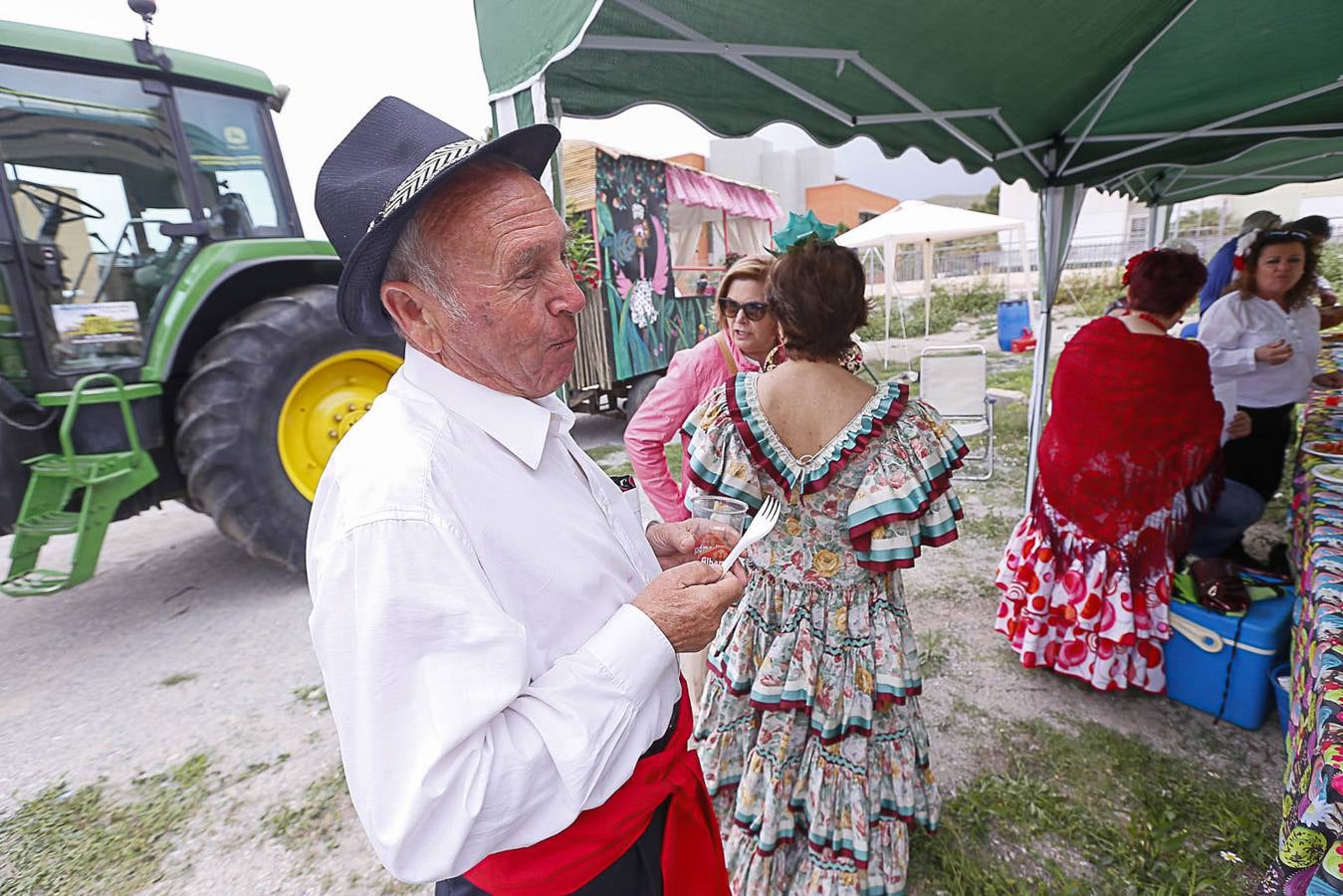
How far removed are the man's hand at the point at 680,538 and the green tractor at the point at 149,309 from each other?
3.48 m

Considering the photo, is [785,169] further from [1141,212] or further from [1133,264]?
[1133,264]

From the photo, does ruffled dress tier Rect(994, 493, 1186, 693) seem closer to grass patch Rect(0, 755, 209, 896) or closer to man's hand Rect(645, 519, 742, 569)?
man's hand Rect(645, 519, 742, 569)

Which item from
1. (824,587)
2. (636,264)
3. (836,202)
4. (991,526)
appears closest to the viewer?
(824,587)

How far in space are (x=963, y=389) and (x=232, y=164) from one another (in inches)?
241

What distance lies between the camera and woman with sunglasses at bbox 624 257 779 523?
242cm

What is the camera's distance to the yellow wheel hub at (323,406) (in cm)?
408

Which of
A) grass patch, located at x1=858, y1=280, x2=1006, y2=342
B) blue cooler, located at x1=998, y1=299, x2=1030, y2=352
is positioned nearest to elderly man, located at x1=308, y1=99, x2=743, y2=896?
blue cooler, located at x1=998, y1=299, x2=1030, y2=352

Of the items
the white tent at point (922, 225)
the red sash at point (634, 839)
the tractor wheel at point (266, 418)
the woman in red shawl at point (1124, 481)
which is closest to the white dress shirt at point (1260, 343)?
the woman in red shawl at point (1124, 481)

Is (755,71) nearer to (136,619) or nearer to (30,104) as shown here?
(30,104)

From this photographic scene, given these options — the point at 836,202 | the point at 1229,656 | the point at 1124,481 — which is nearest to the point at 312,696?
the point at 1124,481

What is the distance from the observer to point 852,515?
168cm

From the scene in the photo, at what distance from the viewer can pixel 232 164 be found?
3.98 meters

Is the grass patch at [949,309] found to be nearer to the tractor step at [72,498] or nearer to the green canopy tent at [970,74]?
the green canopy tent at [970,74]

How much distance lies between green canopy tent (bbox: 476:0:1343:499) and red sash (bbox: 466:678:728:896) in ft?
5.07
